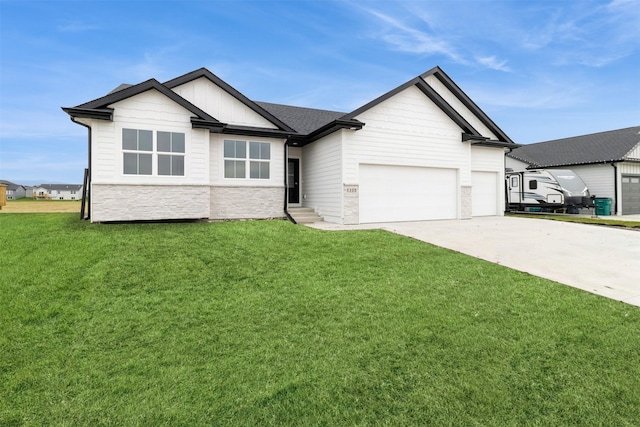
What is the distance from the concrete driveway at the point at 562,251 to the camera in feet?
19.7

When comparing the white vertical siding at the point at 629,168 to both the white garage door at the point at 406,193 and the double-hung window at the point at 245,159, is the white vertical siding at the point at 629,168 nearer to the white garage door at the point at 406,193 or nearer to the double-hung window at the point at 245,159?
the white garage door at the point at 406,193

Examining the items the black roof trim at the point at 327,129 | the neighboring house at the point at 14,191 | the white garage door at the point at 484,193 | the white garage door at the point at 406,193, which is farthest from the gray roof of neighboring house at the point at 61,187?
the white garage door at the point at 484,193

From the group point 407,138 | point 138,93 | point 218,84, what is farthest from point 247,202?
point 407,138

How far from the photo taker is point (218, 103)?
13.0 m

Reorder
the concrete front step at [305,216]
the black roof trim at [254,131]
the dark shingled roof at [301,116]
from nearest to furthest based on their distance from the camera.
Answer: the black roof trim at [254,131] < the concrete front step at [305,216] < the dark shingled roof at [301,116]

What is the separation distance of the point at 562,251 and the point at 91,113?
14.5 meters

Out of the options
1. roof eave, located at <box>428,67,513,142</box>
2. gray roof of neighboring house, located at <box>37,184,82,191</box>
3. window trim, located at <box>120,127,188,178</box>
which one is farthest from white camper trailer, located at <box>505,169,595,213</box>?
gray roof of neighboring house, located at <box>37,184,82,191</box>

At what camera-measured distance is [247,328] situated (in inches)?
169

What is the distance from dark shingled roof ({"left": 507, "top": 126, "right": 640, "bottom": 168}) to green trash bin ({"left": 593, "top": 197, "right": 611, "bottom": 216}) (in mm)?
2738

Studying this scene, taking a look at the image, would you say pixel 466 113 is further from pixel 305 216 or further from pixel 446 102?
pixel 305 216

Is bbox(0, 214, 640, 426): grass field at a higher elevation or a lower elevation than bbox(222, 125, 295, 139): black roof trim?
lower

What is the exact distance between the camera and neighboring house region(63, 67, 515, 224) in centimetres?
1098

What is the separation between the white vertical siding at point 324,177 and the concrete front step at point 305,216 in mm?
308

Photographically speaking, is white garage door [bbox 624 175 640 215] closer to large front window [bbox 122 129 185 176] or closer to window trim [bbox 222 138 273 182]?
window trim [bbox 222 138 273 182]
